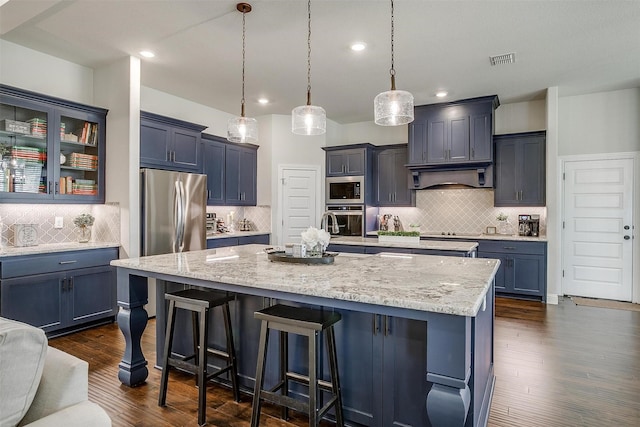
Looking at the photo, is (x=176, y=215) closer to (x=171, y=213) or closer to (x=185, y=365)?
(x=171, y=213)

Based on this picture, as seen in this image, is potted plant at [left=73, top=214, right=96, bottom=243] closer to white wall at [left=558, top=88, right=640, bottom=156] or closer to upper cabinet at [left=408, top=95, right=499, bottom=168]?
upper cabinet at [left=408, top=95, right=499, bottom=168]

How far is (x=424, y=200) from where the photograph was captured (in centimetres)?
631

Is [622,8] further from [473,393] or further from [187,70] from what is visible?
[187,70]

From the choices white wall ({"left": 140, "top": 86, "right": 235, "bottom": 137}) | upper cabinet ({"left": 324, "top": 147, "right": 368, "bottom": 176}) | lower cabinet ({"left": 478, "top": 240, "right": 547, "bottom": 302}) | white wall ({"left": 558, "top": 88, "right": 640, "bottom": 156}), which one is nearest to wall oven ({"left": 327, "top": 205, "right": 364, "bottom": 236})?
upper cabinet ({"left": 324, "top": 147, "right": 368, "bottom": 176})

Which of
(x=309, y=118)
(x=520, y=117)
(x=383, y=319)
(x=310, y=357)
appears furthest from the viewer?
(x=520, y=117)

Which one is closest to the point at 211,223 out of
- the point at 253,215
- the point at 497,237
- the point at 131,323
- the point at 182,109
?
the point at 253,215

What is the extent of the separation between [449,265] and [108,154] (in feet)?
12.6

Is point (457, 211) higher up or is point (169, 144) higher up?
point (169, 144)

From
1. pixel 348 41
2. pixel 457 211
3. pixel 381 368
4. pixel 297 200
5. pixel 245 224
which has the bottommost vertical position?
pixel 381 368

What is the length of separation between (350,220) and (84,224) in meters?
3.87

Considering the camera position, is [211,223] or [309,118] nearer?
[309,118]

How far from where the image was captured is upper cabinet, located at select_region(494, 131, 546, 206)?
17.4 ft

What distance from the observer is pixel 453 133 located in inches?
218

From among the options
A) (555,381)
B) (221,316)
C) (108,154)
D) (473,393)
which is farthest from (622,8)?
(108,154)
